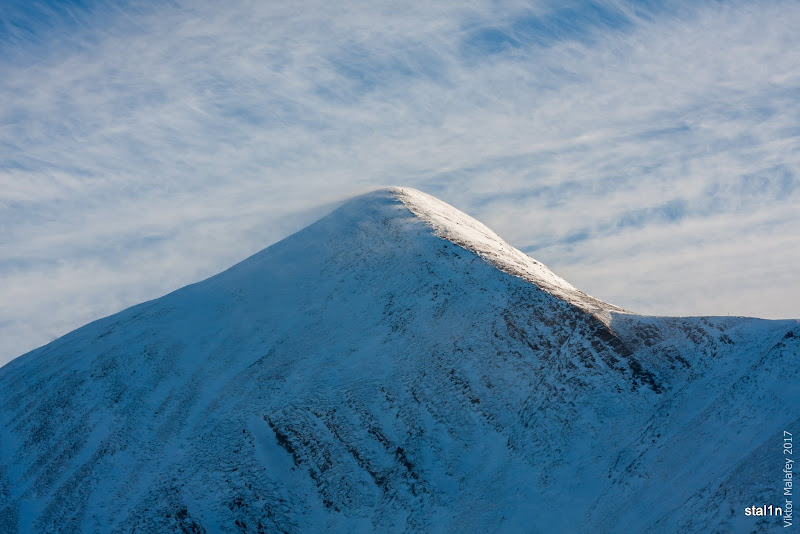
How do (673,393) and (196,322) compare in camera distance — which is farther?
(196,322)

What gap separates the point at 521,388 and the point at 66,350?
A: 162 ft

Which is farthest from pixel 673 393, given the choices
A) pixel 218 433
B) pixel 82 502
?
pixel 82 502

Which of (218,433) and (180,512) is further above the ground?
(218,433)

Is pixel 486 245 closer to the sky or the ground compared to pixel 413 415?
closer to the sky

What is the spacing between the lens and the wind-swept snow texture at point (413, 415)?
147 ft

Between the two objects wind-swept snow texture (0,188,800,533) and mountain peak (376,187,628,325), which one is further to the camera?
mountain peak (376,187,628,325)

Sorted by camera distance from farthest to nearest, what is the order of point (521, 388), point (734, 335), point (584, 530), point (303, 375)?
point (303, 375) < point (521, 388) < point (734, 335) < point (584, 530)

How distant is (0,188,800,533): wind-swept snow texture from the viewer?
147 feet

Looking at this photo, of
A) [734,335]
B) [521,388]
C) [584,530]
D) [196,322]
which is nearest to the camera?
[584,530]

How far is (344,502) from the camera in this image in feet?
162

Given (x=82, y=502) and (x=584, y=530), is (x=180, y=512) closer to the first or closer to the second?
(x=82, y=502)

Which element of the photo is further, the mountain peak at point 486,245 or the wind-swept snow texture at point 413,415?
the mountain peak at point 486,245

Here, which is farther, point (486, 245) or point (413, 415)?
point (486, 245)

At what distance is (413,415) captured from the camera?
5450 cm
